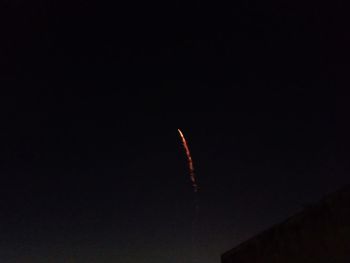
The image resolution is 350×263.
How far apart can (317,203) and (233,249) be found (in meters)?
3.34

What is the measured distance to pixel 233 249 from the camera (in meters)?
20.4

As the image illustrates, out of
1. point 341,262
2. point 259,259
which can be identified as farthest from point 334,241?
point 259,259

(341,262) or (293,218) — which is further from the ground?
(293,218)

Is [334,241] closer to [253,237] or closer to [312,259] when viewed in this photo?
[312,259]

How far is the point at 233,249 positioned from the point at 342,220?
3800 mm

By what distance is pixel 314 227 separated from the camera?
18.6 m

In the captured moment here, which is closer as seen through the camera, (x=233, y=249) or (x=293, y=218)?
(x=293, y=218)

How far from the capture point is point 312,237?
1861 centimetres

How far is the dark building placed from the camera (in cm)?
1822

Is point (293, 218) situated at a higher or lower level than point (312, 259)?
higher

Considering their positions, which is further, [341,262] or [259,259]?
[259,259]

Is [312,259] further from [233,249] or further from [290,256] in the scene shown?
[233,249]

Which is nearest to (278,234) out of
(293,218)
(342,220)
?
(293,218)

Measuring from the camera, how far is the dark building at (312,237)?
1822 centimetres
